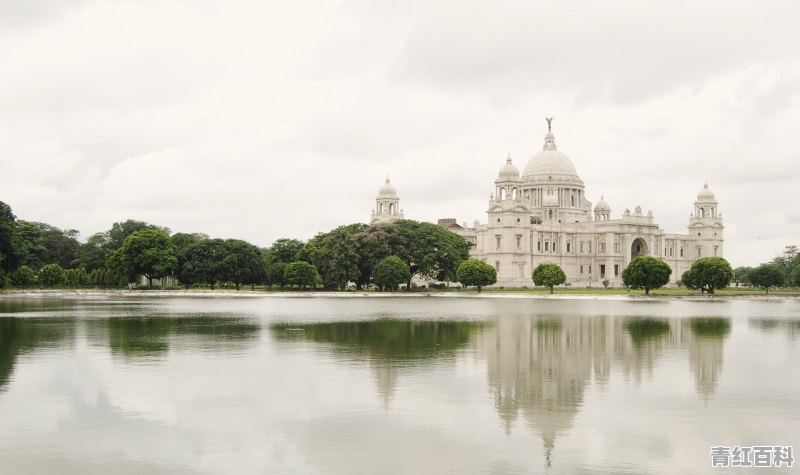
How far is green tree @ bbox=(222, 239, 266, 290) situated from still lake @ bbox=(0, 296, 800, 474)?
2613 inches

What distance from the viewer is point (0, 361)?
25.0 metres

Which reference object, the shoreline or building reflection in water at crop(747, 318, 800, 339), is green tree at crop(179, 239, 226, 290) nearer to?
the shoreline

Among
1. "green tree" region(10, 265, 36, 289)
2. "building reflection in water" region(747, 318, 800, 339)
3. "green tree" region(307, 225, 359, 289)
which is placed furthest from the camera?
"green tree" region(10, 265, 36, 289)

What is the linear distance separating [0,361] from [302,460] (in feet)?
49.7

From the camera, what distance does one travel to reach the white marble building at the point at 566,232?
125000 mm

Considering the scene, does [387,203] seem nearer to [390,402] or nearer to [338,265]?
[338,265]

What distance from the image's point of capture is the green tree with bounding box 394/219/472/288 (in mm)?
102562

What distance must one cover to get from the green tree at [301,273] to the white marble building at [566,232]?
32757mm

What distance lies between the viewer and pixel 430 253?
102688 millimetres

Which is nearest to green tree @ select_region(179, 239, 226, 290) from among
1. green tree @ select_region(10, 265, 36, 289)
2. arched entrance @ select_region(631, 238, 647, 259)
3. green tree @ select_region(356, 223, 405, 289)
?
green tree @ select_region(356, 223, 405, 289)

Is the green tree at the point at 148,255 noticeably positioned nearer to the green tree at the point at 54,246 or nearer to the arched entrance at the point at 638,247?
the green tree at the point at 54,246

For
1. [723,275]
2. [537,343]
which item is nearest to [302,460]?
[537,343]

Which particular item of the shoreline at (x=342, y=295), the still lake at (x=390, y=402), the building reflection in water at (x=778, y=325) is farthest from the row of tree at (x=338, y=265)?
the still lake at (x=390, y=402)

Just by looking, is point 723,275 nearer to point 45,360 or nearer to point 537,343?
point 537,343
